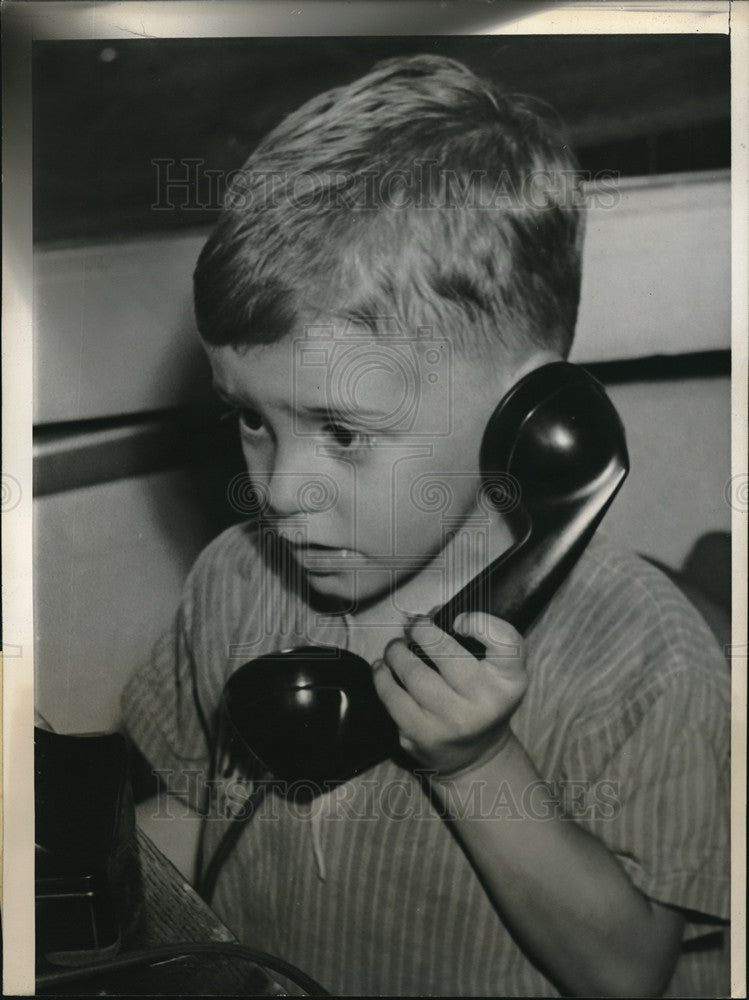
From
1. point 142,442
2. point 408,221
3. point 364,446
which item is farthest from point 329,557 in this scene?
point 408,221

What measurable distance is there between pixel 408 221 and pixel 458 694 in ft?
2.14

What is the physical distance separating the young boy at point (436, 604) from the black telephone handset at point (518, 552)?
2cm

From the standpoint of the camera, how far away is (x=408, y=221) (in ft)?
3.79

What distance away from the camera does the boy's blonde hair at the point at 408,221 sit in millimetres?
1155

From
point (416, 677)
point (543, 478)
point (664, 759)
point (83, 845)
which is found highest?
point (543, 478)

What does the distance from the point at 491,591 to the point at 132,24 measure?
955mm

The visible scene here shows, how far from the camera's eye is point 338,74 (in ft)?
3.89

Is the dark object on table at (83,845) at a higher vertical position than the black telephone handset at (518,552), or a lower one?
lower

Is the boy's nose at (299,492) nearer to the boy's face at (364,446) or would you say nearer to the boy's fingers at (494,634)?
the boy's face at (364,446)

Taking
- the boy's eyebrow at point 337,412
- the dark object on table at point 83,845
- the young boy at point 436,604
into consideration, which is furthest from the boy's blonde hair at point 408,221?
the dark object on table at point 83,845

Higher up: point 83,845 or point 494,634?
point 494,634

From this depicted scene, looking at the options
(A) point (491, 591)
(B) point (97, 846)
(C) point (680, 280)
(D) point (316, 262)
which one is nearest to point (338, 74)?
(D) point (316, 262)

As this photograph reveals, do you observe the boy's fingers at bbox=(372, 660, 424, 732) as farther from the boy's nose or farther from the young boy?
the boy's nose

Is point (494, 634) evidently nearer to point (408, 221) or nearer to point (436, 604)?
point (436, 604)
